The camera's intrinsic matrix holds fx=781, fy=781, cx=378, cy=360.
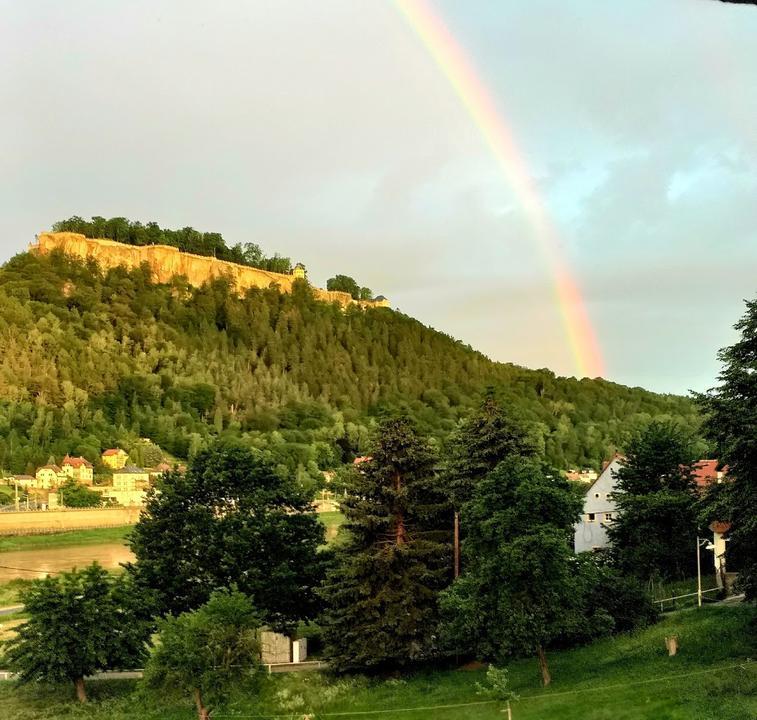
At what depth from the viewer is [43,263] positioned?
190625 millimetres

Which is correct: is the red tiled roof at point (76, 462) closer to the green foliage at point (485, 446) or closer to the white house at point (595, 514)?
the white house at point (595, 514)

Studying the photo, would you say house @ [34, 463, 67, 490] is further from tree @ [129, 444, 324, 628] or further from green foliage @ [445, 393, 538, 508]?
green foliage @ [445, 393, 538, 508]

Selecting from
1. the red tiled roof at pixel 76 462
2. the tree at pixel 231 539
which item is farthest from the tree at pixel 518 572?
the red tiled roof at pixel 76 462

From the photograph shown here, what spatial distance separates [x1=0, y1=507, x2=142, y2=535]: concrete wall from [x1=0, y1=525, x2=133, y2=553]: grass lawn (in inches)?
43.5

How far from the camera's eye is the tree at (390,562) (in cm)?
2656

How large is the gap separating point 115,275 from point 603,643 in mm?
187264

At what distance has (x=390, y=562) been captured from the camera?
27.2 metres

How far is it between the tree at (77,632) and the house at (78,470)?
9226cm

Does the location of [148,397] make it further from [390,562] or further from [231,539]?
[390,562]

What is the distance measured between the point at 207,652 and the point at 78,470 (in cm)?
10295

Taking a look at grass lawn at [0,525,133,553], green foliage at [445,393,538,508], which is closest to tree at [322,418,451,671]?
green foliage at [445,393,538,508]

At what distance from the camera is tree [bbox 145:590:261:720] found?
23.1 meters

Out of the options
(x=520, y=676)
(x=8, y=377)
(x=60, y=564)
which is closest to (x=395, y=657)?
(x=520, y=676)

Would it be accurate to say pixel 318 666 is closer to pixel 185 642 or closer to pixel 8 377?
pixel 185 642
